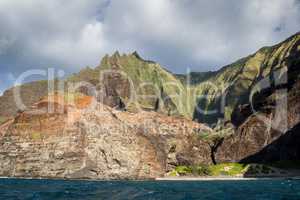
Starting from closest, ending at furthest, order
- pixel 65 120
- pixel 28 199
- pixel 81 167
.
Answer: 1. pixel 28 199
2. pixel 81 167
3. pixel 65 120

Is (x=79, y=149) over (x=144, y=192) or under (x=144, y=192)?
over

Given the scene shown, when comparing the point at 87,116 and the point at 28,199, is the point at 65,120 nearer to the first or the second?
the point at 87,116

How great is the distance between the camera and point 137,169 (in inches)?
7254

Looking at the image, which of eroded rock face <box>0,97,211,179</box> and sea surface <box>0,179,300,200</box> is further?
eroded rock face <box>0,97,211,179</box>

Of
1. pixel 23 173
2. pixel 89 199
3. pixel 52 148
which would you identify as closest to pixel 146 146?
pixel 52 148

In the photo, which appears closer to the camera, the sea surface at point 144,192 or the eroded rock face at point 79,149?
the sea surface at point 144,192

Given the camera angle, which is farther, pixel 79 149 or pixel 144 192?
pixel 79 149

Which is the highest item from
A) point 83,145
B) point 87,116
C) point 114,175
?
point 87,116

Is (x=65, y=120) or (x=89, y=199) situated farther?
(x=65, y=120)

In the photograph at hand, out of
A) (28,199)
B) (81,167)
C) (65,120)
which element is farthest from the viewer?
(65,120)

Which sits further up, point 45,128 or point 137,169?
point 45,128

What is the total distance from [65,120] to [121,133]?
25016mm

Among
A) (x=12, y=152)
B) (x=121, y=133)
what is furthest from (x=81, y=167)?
(x=12, y=152)

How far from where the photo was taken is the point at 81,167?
181250mm
